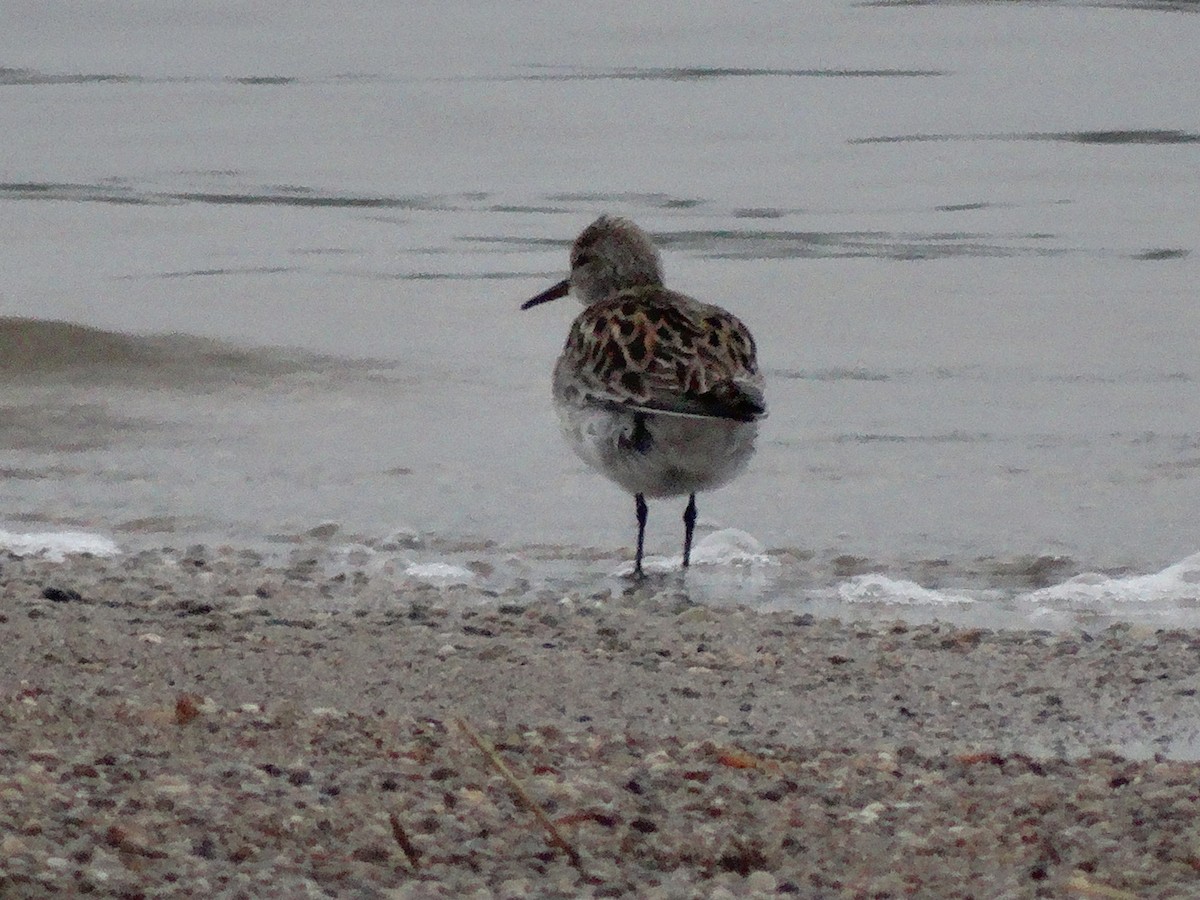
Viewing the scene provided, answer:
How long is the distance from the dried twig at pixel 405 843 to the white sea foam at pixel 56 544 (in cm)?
398

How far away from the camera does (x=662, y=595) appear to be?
734cm

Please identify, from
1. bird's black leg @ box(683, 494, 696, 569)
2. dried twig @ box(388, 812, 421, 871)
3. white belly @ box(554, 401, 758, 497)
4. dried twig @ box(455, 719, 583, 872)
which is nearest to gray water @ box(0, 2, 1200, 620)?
bird's black leg @ box(683, 494, 696, 569)

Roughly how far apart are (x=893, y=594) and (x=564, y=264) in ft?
24.6

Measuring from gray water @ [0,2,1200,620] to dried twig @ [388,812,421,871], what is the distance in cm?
356

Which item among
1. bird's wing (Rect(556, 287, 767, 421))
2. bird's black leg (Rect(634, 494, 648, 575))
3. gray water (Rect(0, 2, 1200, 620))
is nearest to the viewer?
bird's wing (Rect(556, 287, 767, 421))

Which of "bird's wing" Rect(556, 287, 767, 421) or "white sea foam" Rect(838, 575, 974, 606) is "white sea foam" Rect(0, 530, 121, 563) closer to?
"bird's wing" Rect(556, 287, 767, 421)

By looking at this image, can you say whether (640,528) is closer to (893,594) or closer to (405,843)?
(893,594)

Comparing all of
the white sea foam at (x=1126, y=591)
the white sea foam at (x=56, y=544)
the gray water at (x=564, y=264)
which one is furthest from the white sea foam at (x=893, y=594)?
the white sea foam at (x=56, y=544)

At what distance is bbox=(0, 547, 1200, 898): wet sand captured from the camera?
3.90 meters

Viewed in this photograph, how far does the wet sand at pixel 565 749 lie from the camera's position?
12.8 ft

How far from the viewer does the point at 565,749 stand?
4820 millimetres

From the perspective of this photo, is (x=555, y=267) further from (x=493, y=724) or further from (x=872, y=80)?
(x=493, y=724)

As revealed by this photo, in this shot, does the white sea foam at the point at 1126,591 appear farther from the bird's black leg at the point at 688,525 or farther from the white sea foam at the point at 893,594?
the bird's black leg at the point at 688,525

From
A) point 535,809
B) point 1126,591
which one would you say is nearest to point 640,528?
point 1126,591
